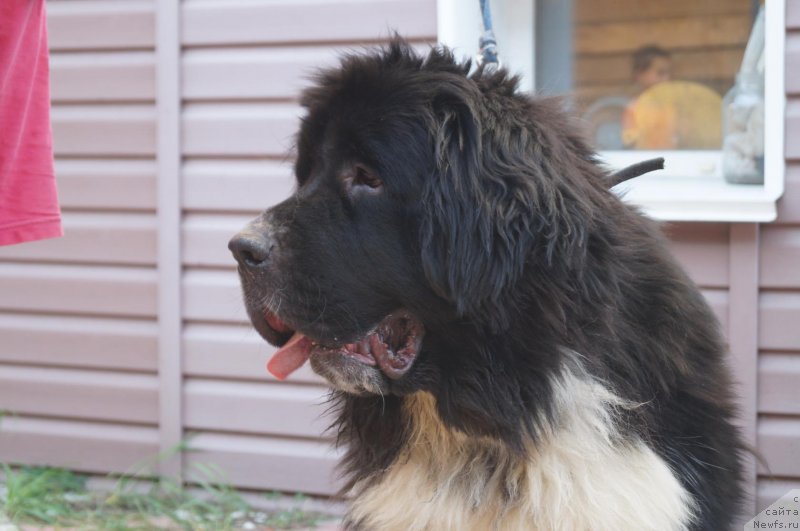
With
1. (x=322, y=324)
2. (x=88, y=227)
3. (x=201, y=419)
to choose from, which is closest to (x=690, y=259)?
(x=322, y=324)

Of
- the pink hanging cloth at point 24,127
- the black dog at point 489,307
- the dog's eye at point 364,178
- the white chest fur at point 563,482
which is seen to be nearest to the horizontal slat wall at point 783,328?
the black dog at point 489,307

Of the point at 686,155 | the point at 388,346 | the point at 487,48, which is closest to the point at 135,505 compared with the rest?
the point at 388,346

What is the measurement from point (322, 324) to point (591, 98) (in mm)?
2109

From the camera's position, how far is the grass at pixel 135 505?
11.8 ft

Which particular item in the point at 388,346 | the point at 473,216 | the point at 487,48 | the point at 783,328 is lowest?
the point at 783,328

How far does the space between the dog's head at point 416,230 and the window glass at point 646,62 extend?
1.61 m

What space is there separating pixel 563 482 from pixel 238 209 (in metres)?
2.18

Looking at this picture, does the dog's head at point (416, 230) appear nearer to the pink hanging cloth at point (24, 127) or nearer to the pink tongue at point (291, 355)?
the pink tongue at point (291, 355)

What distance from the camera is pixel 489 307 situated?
74.5 inches

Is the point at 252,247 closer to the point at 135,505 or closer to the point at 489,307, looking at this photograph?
the point at 489,307

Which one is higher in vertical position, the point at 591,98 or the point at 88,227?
the point at 591,98

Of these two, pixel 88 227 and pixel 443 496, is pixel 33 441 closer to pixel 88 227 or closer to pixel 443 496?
pixel 88 227

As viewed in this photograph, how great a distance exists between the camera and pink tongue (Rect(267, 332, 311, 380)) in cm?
208

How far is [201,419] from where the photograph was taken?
384 centimetres
